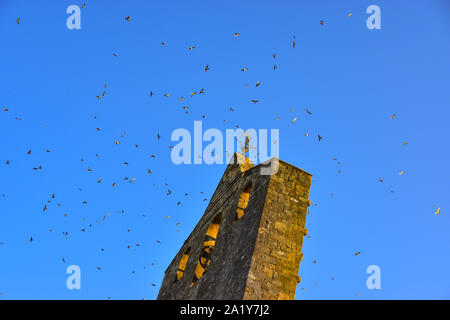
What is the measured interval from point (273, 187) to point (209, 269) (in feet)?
6.60

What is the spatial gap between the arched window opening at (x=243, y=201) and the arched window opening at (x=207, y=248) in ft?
3.34

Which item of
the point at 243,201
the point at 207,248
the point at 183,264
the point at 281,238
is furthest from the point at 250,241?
the point at 183,264

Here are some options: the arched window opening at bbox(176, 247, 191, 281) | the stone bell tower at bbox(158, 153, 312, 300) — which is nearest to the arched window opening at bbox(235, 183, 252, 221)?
the stone bell tower at bbox(158, 153, 312, 300)

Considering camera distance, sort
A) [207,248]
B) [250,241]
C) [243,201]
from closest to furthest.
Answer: [250,241], [243,201], [207,248]

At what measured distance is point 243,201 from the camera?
31.5 ft

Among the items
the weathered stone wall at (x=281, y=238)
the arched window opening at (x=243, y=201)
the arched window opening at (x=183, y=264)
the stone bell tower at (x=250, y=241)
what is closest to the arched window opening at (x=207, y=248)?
the stone bell tower at (x=250, y=241)

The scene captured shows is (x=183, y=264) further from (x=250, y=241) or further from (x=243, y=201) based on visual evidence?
(x=250, y=241)

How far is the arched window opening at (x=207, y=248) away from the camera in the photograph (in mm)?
9829

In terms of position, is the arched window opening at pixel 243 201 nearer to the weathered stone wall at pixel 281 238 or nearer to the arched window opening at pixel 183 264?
the weathered stone wall at pixel 281 238

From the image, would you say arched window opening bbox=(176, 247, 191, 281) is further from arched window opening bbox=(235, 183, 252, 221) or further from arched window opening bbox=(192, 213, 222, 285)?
arched window opening bbox=(235, 183, 252, 221)

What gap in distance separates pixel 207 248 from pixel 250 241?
2664mm

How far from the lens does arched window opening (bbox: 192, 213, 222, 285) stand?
387 inches
